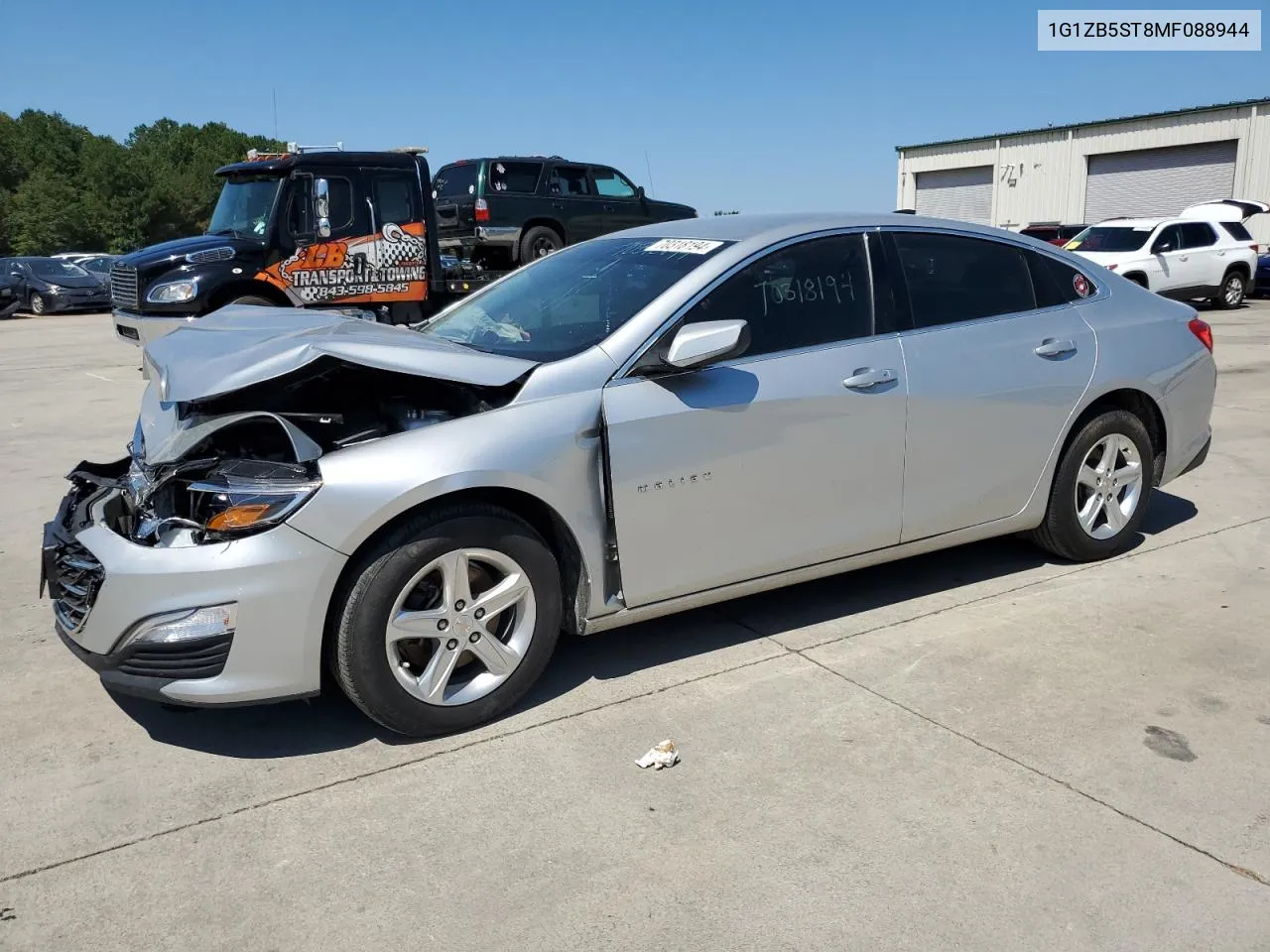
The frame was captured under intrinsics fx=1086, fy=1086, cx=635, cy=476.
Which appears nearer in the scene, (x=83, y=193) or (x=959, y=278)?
(x=959, y=278)

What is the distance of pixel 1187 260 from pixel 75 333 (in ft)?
67.3

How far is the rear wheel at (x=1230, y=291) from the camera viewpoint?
2056 cm

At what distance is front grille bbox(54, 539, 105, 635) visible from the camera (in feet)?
11.0

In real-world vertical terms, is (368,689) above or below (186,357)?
below

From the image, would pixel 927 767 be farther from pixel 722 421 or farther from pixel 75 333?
pixel 75 333

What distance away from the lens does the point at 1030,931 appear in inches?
102

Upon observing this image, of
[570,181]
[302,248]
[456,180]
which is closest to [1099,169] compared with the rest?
[570,181]

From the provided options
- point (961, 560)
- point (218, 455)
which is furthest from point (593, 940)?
point (961, 560)

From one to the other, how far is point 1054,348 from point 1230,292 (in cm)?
1884

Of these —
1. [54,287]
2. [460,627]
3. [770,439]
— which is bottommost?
[460,627]

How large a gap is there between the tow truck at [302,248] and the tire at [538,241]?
4.16m

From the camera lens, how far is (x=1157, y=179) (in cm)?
3494

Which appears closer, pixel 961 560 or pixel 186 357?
pixel 186 357

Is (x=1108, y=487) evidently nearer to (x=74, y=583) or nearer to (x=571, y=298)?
(x=571, y=298)
